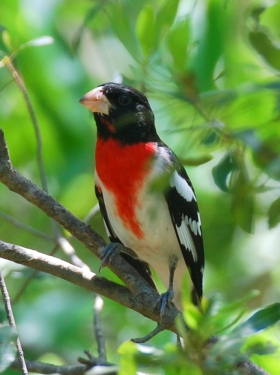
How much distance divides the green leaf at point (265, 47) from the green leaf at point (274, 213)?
26cm

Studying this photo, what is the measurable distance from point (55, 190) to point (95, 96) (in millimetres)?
1259

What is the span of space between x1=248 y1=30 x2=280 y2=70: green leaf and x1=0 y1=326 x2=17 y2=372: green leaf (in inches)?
29.9

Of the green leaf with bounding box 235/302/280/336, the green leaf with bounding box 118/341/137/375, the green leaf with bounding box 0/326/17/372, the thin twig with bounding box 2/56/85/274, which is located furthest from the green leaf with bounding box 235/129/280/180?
the thin twig with bounding box 2/56/85/274

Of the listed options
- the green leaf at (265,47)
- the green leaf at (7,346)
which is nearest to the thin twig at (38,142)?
the green leaf at (7,346)

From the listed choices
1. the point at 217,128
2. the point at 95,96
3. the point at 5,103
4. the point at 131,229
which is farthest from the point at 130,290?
the point at 5,103

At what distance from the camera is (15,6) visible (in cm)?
403

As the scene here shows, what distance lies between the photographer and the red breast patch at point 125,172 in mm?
2939

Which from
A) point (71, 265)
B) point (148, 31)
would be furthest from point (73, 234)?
point (148, 31)

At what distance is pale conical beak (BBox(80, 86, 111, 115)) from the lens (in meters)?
2.94

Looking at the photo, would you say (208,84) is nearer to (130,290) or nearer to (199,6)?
(130,290)

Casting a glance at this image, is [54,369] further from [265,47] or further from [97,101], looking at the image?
[265,47]

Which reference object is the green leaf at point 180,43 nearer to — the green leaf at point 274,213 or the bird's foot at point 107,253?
the green leaf at point 274,213

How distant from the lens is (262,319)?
1598mm

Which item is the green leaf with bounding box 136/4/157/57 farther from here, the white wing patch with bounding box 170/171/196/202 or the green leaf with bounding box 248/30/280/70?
the white wing patch with bounding box 170/171/196/202
